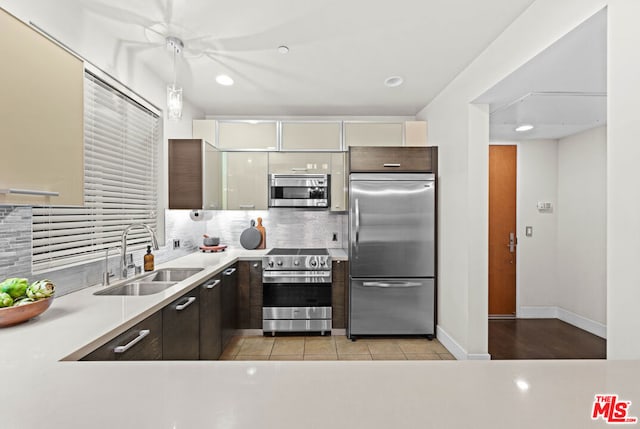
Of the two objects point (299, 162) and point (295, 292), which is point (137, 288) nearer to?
point (295, 292)

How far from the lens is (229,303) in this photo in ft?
10.2

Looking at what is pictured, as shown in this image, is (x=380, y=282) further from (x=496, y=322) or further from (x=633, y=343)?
(x=633, y=343)

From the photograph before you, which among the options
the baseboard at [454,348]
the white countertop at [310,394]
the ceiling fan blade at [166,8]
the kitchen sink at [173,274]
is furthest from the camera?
the baseboard at [454,348]

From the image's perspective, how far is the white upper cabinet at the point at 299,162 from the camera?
3.75 meters

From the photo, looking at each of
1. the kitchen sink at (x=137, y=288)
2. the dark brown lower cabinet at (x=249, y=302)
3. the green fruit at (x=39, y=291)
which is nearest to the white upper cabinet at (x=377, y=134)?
the dark brown lower cabinet at (x=249, y=302)

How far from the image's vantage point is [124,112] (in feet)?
8.32

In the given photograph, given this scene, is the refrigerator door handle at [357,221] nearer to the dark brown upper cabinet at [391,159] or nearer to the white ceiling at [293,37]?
the dark brown upper cabinet at [391,159]

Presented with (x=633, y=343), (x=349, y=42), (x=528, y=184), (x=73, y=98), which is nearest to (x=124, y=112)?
(x=73, y=98)

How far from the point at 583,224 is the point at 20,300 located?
4868mm

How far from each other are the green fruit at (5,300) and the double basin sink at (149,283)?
0.64m

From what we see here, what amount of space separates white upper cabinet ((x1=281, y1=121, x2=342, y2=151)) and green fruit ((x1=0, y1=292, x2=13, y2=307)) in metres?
2.82

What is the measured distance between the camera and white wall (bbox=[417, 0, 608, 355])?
6.14ft

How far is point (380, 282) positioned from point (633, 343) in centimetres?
216

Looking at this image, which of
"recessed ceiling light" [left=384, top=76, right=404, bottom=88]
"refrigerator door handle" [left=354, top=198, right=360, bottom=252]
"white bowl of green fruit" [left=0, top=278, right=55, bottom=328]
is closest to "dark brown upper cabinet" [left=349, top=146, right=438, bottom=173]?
"refrigerator door handle" [left=354, top=198, right=360, bottom=252]
